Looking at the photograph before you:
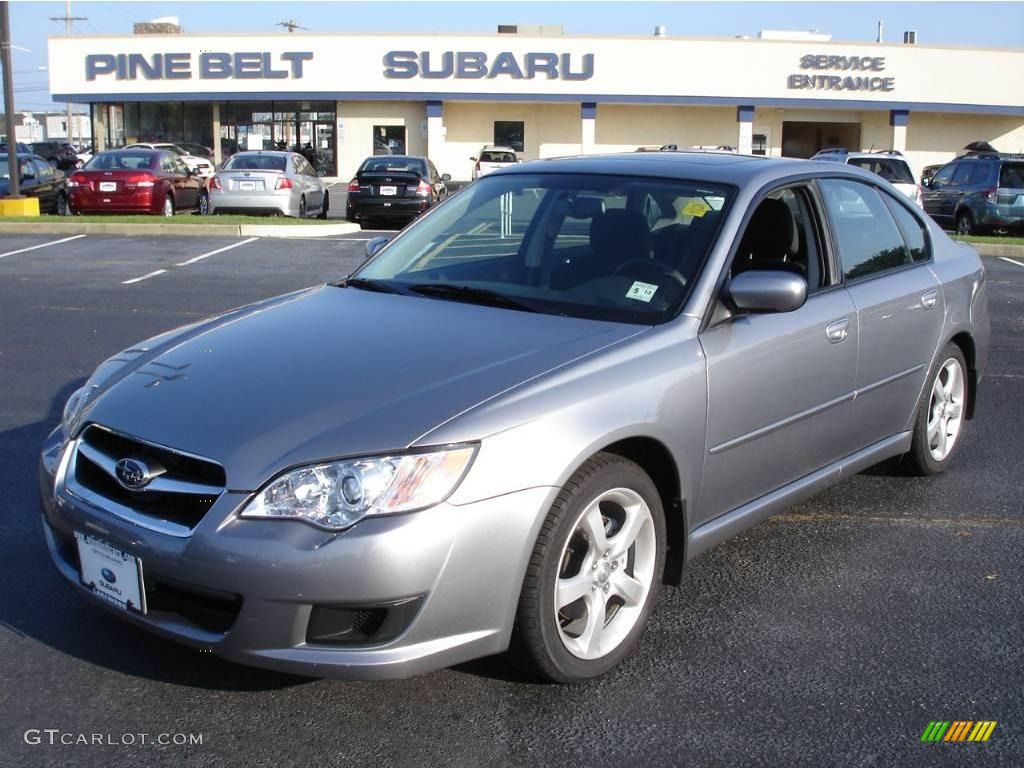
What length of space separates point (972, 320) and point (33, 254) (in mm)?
12315

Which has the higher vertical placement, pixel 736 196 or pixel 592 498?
pixel 736 196

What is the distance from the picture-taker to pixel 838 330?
14.9 feet

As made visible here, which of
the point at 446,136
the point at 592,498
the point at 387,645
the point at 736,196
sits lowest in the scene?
the point at 387,645

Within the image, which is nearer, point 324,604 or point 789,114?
point 324,604

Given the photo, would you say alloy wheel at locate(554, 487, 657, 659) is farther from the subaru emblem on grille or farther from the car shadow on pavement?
the subaru emblem on grille

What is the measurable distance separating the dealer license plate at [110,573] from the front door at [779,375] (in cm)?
188

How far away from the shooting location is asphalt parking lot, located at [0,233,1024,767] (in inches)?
123

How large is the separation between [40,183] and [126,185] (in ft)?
15.9

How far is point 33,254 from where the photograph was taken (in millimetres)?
14414

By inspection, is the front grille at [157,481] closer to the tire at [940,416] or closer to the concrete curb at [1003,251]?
the tire at [940,416]

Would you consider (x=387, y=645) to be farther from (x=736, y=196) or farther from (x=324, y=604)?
(x=736, y=196)

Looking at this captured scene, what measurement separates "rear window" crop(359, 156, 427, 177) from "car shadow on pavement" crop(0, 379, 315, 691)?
18244mm

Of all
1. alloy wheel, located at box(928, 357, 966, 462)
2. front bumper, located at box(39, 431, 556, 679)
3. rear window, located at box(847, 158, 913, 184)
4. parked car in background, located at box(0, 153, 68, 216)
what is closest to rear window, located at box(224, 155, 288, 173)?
parked car in background, located at box(0, 153, 68, 216)

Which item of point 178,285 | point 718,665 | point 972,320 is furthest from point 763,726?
point 178,285
